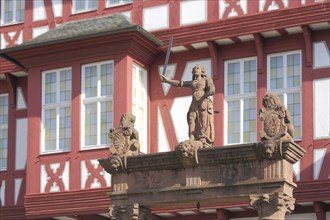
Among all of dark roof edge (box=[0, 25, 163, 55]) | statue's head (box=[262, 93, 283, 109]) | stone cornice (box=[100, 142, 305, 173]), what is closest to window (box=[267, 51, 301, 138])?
dark roof edge (box=[0, 25, 163, 55])

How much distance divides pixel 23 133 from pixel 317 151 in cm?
940

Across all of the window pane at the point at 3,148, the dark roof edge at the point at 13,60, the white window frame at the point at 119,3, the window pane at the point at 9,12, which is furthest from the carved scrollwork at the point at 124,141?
the window pane at the point at 9,12

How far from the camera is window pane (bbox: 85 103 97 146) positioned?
1206 inches

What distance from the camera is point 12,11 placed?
3356cm

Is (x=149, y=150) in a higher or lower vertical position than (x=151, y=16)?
lower

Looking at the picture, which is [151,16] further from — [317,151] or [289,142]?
[289,142]

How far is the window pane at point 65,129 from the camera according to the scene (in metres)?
31.0

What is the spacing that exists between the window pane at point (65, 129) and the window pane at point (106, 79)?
1.29m

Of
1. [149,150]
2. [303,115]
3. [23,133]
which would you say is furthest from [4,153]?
[303,115]

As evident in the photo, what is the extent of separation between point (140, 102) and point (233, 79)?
2.80 meters

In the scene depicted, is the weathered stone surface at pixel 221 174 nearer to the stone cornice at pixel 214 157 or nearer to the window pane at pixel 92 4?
the stone cornice at pixel 214 157

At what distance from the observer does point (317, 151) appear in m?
28.3

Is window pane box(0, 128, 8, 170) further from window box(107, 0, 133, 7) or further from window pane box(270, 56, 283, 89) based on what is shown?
window pane box(270, 56, 283, 89)

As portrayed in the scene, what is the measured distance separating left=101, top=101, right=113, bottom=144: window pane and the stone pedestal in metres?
5.56
